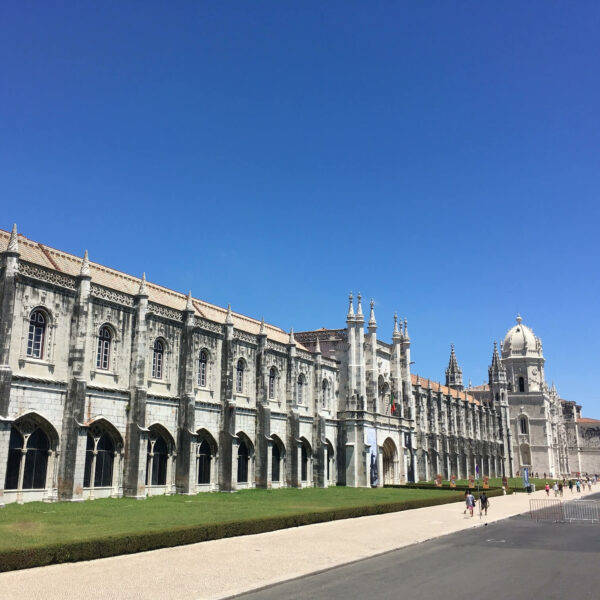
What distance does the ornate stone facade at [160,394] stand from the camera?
2919 centimetres

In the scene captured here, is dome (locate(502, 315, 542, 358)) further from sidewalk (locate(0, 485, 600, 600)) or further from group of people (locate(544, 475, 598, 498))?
sidewalk (locate(0, 485, 600, 600))

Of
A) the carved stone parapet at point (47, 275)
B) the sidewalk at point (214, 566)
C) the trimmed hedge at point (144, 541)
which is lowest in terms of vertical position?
the sidewalk at point (214, 566)

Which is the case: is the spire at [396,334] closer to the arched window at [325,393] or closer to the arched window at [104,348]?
the arched window at [325,393]

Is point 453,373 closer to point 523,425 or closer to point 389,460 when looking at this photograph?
point 523,425

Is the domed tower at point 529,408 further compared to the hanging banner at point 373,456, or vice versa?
the domed tower at point 529,408

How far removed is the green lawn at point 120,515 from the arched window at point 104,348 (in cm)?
689

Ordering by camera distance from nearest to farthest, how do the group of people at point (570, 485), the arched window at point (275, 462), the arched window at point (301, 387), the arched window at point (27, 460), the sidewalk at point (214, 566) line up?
the sidewalk at point (214, 566)
the arched window at point (27, 460)
the arched window at point (275, 462)
the arched window at point (301, 387)
the group of people at point (570, 485)

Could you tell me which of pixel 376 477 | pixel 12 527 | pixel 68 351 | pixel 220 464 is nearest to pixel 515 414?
pixel 376 477

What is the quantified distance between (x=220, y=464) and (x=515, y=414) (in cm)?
8334

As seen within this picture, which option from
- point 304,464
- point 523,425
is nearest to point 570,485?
point 304,464

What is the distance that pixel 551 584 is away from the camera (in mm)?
14930

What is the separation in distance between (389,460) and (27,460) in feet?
136

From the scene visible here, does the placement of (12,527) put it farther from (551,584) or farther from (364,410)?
(364,410)

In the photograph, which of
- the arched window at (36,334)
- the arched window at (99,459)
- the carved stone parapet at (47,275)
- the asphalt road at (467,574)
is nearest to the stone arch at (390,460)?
the arched window at (99,459)
